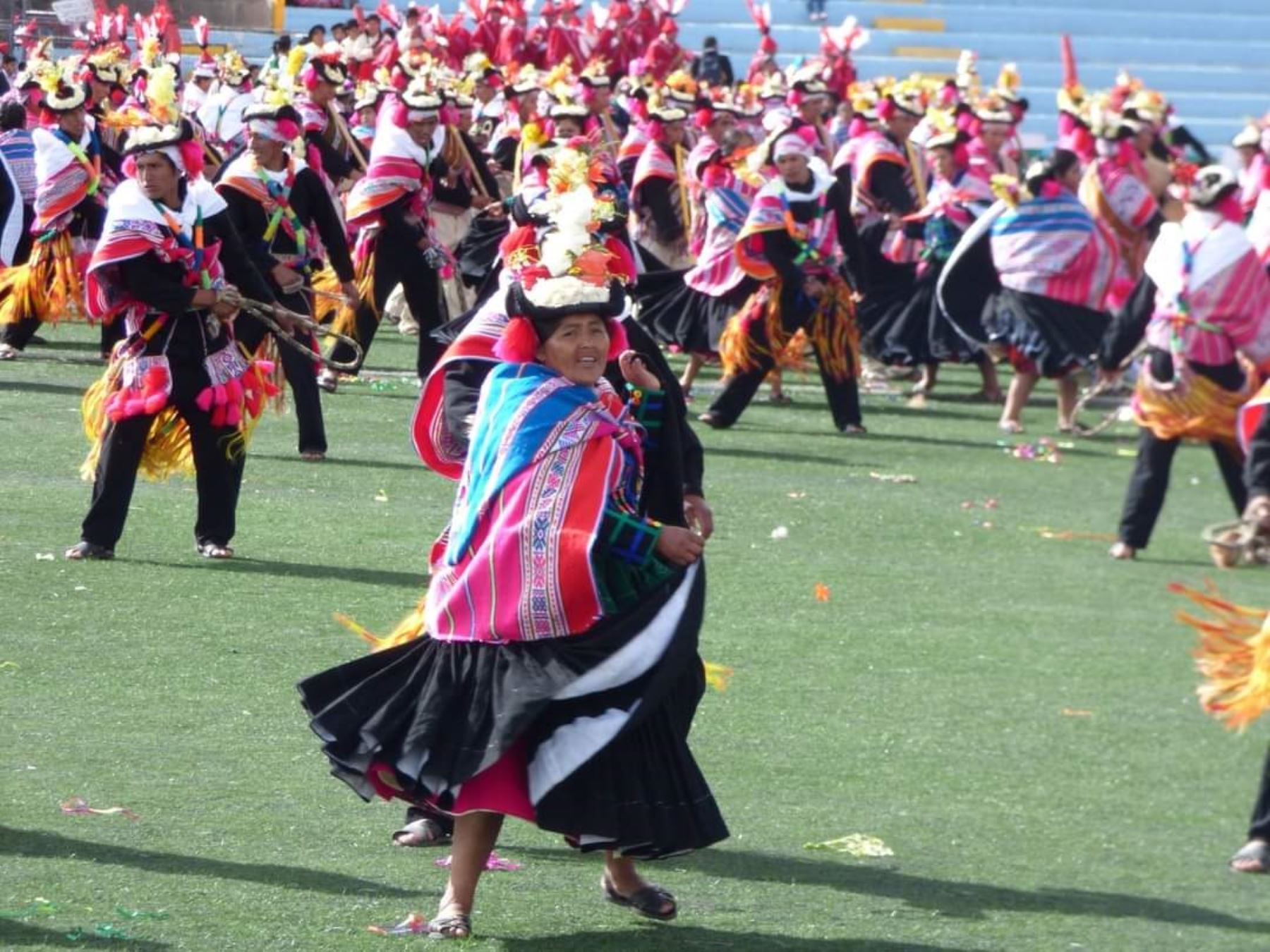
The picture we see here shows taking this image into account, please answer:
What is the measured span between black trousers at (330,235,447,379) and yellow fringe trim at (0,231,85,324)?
172 centimetres

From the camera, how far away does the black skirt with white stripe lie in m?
4.82

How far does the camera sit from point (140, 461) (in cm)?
897

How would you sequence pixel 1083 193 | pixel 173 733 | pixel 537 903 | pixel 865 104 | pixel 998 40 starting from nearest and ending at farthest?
pixel 537 903, pixel 173 733, pixel 1083 193, pixel 865 104, pixel 998 40

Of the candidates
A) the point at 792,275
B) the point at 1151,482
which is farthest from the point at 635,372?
the point at 792,275

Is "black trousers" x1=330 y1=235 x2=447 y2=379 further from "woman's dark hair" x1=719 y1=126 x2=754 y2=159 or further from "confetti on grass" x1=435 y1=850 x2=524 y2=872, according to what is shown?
"confetti on grass" x1=435 y1=850 x2=524 y2=872

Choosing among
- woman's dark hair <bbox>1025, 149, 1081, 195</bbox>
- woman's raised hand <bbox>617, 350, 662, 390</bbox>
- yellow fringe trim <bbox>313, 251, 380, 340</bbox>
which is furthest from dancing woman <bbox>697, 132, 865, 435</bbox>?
woman's raised hand <bbox>617, 350, 662, 390</bbox>

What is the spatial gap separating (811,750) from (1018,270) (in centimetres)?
801

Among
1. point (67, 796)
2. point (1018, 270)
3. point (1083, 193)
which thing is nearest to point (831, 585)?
point (67, 796)

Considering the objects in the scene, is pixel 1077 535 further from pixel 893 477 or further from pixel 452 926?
pixel 452 926

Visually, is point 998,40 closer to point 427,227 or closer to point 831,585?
point 427,227

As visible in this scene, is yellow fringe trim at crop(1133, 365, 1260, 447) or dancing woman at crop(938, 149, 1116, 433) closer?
yellow fringe trim at crop(1133, 365, 1260, 447)

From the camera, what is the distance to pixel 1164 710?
801 centimetres

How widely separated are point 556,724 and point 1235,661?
1.77 metres

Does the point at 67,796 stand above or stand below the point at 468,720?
below
